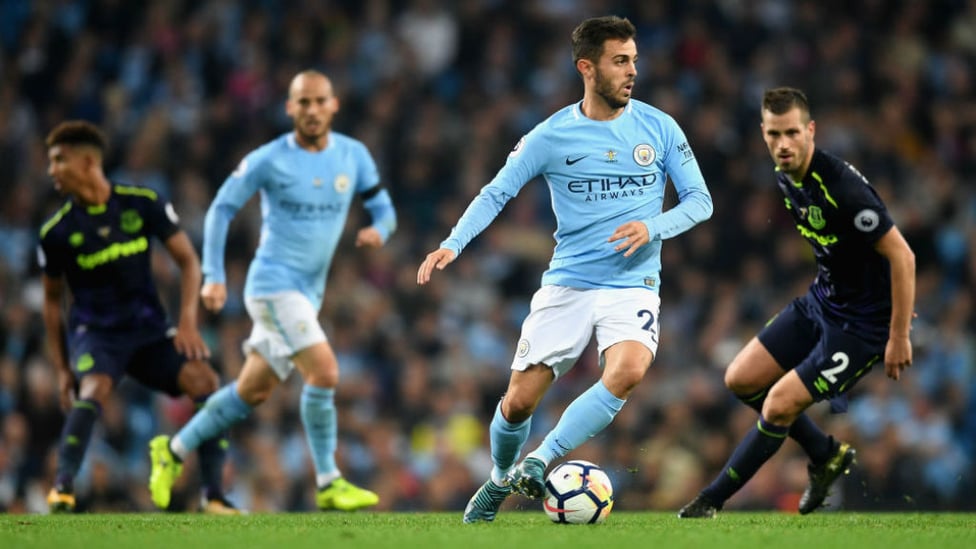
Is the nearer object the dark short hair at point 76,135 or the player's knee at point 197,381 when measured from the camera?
the dark short hair at point 76,135

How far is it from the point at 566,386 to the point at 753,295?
194cm

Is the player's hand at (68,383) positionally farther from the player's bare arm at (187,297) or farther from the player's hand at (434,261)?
the player's hand at (434,261)

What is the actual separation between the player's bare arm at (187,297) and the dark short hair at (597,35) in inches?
115

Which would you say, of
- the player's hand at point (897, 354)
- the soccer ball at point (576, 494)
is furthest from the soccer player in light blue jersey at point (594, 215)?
the player's hand at point (897, 354)

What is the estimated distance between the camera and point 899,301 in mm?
6480

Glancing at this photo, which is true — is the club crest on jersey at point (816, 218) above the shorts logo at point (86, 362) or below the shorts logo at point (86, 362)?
above

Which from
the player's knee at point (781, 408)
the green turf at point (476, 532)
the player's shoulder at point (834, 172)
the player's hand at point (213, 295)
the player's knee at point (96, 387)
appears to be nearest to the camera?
the green turf at point (476, 532)

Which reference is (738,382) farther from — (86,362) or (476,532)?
(86,362)

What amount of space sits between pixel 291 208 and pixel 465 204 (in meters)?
5.21

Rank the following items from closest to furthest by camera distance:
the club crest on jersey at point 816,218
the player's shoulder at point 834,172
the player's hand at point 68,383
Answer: the player's shoulder at point 834,172
the club crest on jersey at point 816,218
the player's hand at point 68,383

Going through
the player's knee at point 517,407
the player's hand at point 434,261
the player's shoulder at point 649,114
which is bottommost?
the player's knee at point 517,407

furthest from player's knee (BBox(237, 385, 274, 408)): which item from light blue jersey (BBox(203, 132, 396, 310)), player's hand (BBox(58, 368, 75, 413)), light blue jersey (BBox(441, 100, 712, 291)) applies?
light blue jersey (BBox(441, 100, 712, 291))

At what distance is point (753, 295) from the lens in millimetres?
12609

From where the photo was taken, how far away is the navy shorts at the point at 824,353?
6844 millimetres
